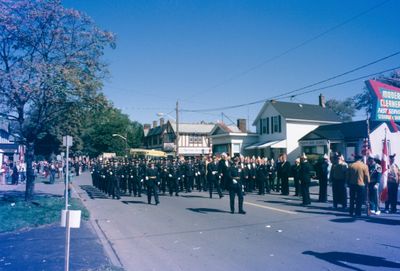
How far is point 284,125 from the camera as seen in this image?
122ft

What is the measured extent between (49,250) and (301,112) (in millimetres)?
35483

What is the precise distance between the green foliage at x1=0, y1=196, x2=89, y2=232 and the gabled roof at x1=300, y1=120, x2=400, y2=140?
25536mm

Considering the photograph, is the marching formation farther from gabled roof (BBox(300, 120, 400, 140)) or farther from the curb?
gabled roof (BBox(300, 120, 400, 140))

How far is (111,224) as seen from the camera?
440 inches

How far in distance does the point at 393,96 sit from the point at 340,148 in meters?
19.3

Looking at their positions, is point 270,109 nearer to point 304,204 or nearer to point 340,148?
point 340,148

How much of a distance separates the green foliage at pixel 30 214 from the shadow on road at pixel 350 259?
7874 mm

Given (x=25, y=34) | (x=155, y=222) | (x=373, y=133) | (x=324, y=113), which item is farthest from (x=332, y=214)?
(x=324, y=113)

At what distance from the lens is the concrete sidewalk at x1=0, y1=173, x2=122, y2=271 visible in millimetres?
6664

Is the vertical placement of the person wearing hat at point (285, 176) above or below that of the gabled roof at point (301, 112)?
below

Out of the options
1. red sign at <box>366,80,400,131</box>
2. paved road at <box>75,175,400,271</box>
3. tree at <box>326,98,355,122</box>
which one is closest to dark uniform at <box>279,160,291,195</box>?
paved road at <box>75,175,400,271</box>

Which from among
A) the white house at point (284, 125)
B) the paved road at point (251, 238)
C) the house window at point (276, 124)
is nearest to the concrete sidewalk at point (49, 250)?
the paved road at point (251, 238)

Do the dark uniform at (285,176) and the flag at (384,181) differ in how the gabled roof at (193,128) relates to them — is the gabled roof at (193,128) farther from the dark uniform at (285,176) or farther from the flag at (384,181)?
the flag at (384,181)

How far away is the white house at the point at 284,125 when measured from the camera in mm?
37156
